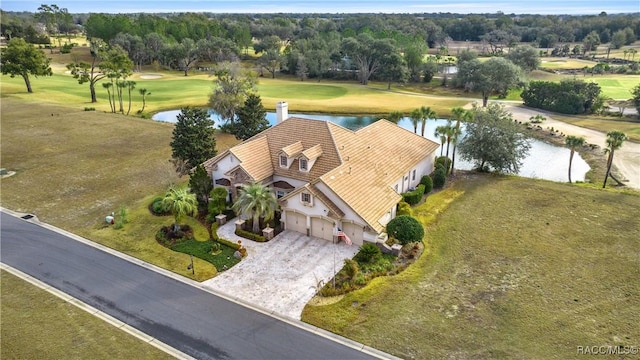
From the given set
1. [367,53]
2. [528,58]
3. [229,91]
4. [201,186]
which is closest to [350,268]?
[201,186]

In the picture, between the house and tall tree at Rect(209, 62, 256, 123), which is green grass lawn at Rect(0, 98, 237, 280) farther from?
the house

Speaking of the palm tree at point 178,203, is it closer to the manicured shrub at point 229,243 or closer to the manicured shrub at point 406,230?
the manicured shrub at point 229,243

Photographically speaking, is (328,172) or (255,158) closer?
(328,172)

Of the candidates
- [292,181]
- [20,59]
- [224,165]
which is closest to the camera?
[292,181]

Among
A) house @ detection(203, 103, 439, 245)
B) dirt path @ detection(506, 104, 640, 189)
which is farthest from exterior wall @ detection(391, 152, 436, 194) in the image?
dirt path @ detection(506, 104, 640, 189)

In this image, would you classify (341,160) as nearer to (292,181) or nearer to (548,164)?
(292,181)
